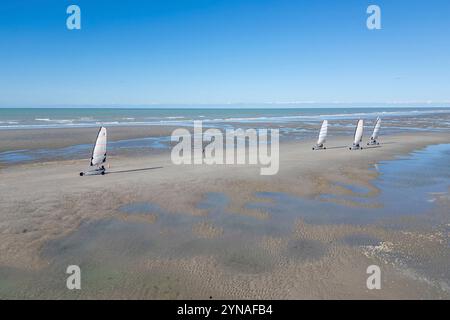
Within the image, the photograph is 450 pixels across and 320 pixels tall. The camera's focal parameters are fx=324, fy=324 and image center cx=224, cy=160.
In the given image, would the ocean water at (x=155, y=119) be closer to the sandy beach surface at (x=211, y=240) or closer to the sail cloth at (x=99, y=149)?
the sail cloth at (x=99, y=149)

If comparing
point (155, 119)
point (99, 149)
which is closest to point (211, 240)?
point (99, 149)

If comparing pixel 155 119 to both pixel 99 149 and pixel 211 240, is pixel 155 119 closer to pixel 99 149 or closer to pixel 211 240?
pixel 99 149

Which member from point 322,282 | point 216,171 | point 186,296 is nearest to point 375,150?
point 216,171

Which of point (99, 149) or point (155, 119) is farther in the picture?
point (155, 119)

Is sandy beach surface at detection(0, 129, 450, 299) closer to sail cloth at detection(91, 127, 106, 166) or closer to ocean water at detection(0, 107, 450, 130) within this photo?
sail cloth at detection(91, 127, 106, 166)

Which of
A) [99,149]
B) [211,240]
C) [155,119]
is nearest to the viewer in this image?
[211,240]

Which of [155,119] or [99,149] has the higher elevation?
[155,119]

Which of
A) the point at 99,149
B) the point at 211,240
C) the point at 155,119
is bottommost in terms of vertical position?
the point at 211,240

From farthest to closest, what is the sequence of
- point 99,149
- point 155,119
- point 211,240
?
point 155,119, point 99,149, point 211,240

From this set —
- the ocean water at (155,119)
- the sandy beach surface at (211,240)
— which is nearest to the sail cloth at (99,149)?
the sandy beach surface at (211,240)

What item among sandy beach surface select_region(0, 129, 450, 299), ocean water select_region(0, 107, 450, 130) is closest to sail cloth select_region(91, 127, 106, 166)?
sandy beach surface select_region(0, 129, 450, 299)
